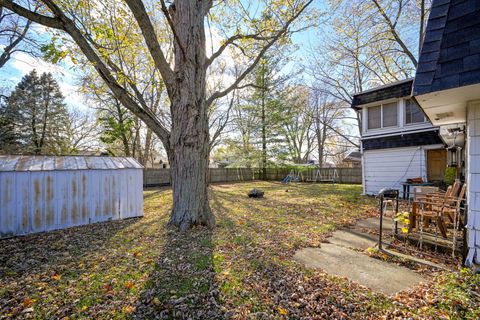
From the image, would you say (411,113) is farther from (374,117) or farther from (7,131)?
(7,131)

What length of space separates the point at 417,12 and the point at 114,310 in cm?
1666

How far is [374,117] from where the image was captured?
1078 cm

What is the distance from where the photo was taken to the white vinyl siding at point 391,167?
9.42 meters

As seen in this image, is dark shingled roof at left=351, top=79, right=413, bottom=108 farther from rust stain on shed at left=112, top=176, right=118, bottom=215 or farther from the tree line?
rust stain on shed at left=112, top=176, right=118, bottom=215

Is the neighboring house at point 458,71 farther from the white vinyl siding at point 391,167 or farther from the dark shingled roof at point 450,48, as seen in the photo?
the white vinyl siding at point 391,167

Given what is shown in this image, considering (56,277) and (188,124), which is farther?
(188,124)

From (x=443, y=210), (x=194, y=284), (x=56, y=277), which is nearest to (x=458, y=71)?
(x=443, y=210)

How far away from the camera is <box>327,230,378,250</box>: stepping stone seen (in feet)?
13.7

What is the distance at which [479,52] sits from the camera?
2441 mm

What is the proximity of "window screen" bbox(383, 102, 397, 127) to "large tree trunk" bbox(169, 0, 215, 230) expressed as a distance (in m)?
9.44

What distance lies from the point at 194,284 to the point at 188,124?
3.10m

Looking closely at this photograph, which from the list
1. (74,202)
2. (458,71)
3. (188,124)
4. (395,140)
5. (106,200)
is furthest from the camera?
(395,140)

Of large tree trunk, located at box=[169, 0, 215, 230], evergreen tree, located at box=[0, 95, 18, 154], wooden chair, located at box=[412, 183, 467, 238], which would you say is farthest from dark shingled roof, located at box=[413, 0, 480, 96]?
evergreen tree, located at box=[0, 95, 18, 154]

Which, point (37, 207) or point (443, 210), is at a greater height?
point (443, 210)
